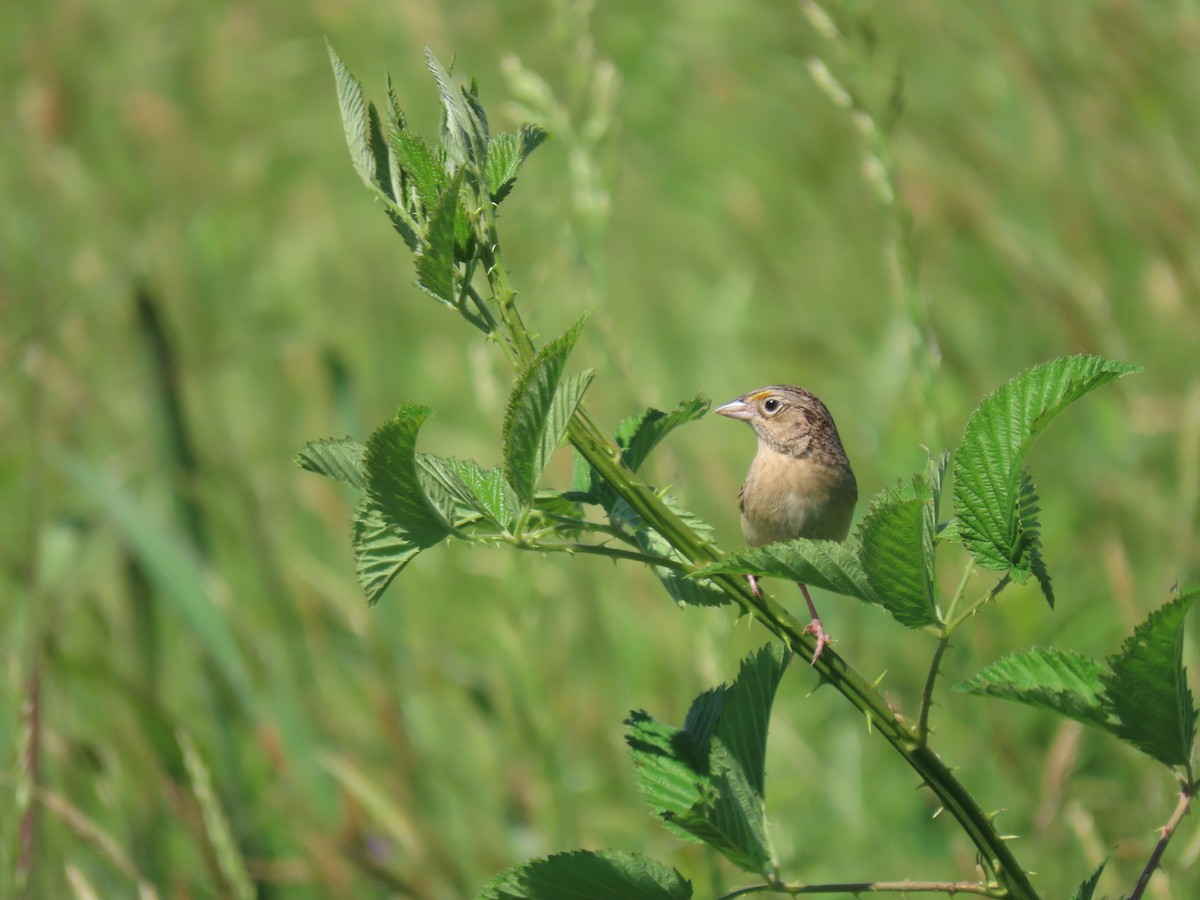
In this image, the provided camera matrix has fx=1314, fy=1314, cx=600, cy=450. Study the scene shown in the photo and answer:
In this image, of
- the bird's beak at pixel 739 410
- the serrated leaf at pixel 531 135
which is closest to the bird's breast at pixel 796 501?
the bird's beak at pixel 739 410

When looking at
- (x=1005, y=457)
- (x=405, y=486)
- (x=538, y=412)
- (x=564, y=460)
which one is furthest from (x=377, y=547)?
(x=564, y=460)

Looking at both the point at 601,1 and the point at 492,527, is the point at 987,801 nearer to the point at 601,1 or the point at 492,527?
the point at 492,527

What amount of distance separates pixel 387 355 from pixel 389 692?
8.94ft

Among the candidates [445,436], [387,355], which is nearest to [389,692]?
[445,436]

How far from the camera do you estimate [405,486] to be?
1231 mm

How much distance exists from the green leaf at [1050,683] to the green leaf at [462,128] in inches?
26.7

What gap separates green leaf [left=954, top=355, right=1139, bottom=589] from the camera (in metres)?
1.18

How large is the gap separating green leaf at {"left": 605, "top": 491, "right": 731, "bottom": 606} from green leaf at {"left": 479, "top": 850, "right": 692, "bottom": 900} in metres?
0.27

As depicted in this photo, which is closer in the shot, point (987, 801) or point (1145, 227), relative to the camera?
point (987, 801)

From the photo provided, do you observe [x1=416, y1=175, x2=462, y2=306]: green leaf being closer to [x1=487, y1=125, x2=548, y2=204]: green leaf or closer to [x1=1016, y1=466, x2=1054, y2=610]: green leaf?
[x1=487, y1=125, x2=548, y2=204]: green leaf

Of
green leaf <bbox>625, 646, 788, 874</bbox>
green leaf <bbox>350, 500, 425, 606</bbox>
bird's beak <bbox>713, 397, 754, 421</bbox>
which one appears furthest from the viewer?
bird's beak <bbox>713, 397, 754, 421</bbox>

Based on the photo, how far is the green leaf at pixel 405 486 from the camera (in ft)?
3.83

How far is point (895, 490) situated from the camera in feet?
3.95

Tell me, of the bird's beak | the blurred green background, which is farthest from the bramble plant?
the bird's beak
